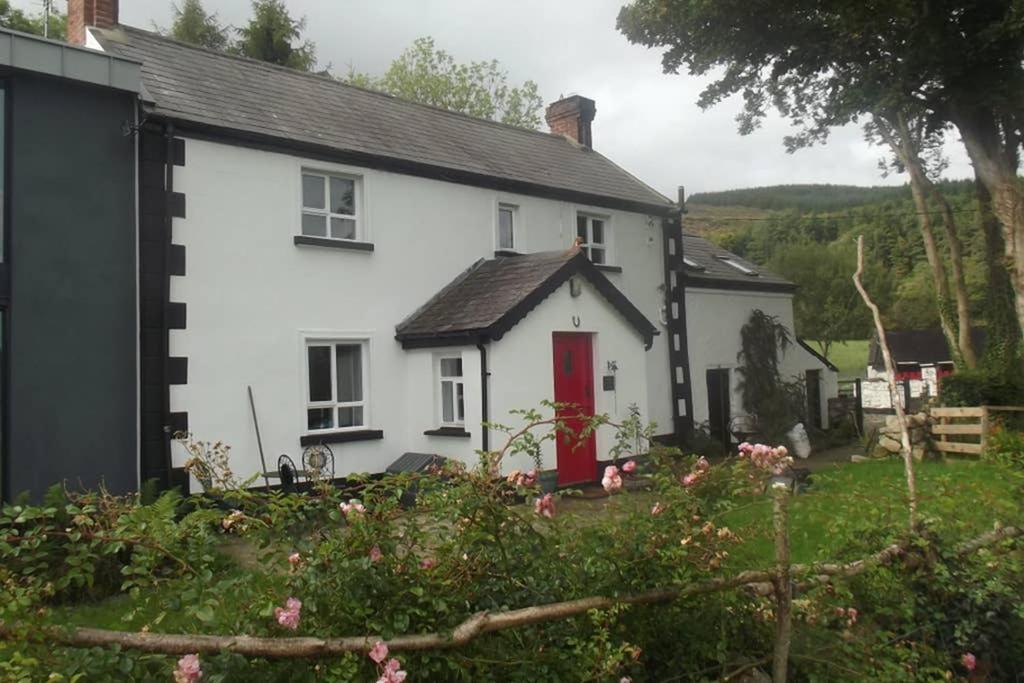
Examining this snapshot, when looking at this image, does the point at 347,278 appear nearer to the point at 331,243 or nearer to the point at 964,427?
the point at 331,243

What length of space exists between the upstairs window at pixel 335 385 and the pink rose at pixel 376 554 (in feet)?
26.7

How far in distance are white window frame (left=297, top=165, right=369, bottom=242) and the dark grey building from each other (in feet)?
7.97

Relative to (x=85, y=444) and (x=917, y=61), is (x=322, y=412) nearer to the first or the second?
(x=85, y=444)

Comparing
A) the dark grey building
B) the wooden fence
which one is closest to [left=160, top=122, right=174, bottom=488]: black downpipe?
the dark grey building

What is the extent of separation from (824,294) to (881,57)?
27085mm

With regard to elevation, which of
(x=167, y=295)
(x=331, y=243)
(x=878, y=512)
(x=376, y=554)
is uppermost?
(x=331, y=243)

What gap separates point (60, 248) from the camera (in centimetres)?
941

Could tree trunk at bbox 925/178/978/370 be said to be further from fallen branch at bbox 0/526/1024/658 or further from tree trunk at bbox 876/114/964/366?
fallen branch at bbox 0/526/1024/658

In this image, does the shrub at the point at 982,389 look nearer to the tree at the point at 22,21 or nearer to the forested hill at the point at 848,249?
the forested hill at the point at 848,249

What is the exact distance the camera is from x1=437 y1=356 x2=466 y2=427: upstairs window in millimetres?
12305

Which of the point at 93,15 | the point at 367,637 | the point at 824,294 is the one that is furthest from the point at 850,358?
the point at 367,637

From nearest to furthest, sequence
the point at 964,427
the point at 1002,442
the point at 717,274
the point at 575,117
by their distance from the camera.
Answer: the point at 1002,442 < the point at 964,427 < the point at 717,274 < the point at 575,117

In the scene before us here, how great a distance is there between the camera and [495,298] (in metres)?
12.3

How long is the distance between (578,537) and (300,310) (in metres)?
8.17
